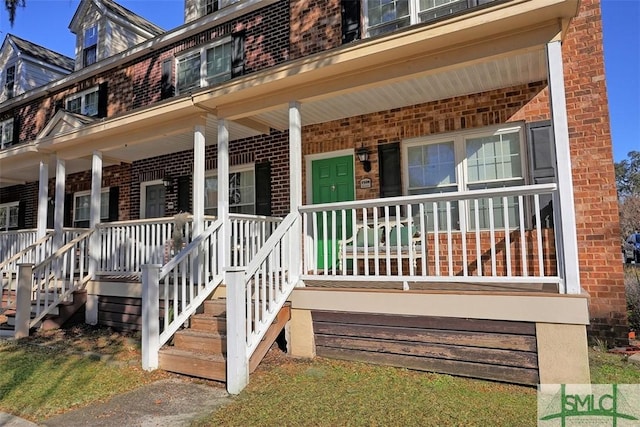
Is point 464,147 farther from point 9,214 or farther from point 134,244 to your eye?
point 9,214

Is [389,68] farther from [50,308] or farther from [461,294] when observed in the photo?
[50,308]

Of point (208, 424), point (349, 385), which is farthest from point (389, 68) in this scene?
point (208, 424)

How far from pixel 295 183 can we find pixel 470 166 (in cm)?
256

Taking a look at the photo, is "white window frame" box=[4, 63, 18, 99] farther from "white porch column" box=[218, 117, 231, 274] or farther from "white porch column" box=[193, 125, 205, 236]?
"white porch column" box=[218, 117, 231, 274]

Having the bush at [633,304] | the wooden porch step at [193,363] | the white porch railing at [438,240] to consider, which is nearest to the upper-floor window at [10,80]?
the white porch railing at [438,240]

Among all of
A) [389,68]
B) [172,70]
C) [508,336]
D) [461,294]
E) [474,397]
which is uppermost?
[172,70]

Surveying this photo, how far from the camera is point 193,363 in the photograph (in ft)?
14.1

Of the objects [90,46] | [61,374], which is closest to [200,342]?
Answer: [61,374]

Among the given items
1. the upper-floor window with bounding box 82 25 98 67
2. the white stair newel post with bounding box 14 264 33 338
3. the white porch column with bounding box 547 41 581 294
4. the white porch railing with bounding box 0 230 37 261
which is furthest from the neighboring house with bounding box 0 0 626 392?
the upper-floor window with bounding box 82 25 98 67

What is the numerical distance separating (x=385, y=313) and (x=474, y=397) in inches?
45.4

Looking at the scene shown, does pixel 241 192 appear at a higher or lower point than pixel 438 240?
higher

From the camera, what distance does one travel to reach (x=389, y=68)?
15.7ft

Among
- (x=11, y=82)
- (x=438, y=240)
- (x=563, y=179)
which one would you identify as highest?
(x=11, y=82)

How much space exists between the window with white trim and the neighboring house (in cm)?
5
